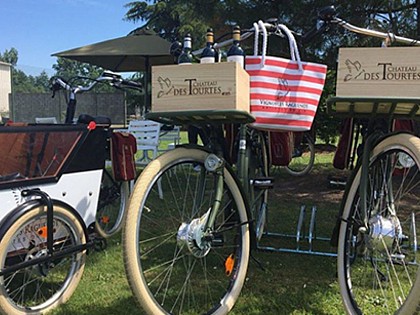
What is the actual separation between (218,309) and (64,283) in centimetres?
79

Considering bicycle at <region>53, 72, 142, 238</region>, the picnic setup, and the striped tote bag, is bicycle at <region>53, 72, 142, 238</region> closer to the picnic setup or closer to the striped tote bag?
the picnic setup

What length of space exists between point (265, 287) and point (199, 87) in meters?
1.16

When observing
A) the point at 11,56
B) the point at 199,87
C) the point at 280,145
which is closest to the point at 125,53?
the point at 280,145

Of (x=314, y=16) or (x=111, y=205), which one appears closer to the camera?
(x=111, y=205)

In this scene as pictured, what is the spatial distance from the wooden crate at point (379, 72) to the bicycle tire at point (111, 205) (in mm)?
1716

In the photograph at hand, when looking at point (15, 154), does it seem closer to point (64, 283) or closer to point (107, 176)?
point (64, 283)

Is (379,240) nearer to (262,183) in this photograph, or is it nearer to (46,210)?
(262,183)

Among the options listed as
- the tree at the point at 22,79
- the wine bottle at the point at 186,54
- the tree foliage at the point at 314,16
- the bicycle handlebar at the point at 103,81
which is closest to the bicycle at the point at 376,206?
the wine bottle at the point at 186,54

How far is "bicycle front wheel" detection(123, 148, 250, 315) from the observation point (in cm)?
164

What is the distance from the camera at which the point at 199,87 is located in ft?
5.74

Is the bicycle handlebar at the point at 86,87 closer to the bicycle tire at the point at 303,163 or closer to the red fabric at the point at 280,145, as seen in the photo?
the red fabric at the point at 280,145

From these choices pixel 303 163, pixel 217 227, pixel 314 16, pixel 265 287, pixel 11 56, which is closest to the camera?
pixel 217 227

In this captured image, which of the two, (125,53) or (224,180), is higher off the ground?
(125,53)

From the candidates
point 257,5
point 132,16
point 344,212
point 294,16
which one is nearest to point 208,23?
point 257,5
